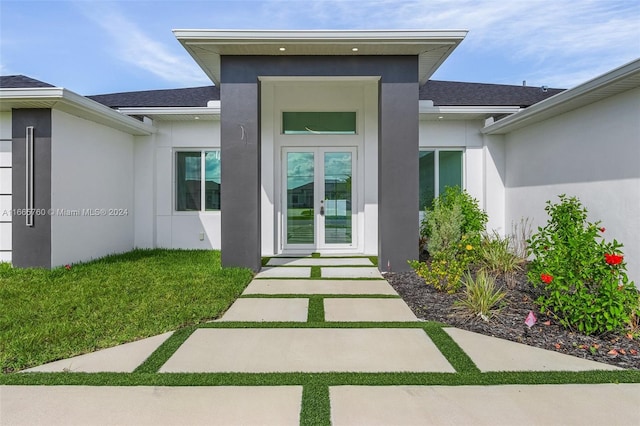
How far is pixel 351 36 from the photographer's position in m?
5.84

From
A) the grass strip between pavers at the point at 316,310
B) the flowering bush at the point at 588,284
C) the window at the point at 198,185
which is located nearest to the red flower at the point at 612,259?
the flowering bush at the point at 588,284

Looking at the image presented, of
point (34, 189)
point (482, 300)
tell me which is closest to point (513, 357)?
point (482, 300)

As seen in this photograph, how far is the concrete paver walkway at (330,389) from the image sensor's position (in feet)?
7.26

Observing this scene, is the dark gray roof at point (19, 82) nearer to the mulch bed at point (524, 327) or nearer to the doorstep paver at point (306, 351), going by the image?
the doorstep paver at point (306, 351)

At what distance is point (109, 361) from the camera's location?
9.71 feet

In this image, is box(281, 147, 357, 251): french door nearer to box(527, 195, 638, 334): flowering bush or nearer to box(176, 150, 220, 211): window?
box(176, 150, 220, 211): window

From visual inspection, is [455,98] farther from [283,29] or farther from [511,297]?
[511,297]

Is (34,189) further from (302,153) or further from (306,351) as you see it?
(306,351)

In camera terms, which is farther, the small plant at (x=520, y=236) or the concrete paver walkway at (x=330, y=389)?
the small plant at (x=520, y=236)

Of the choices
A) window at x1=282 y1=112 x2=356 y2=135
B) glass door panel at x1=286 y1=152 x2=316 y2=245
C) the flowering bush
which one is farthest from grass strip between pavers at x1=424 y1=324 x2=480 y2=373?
window at x1=282 y1=112 x2=356 y2=135

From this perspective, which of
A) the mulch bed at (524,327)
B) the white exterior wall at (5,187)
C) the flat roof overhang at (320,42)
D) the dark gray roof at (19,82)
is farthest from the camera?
the dark gray roof at (19,82)

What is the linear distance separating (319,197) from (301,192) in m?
0.46

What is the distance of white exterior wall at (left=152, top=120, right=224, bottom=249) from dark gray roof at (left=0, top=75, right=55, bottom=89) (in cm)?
236

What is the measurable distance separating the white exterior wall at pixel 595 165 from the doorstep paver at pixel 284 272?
4893 millimetres
